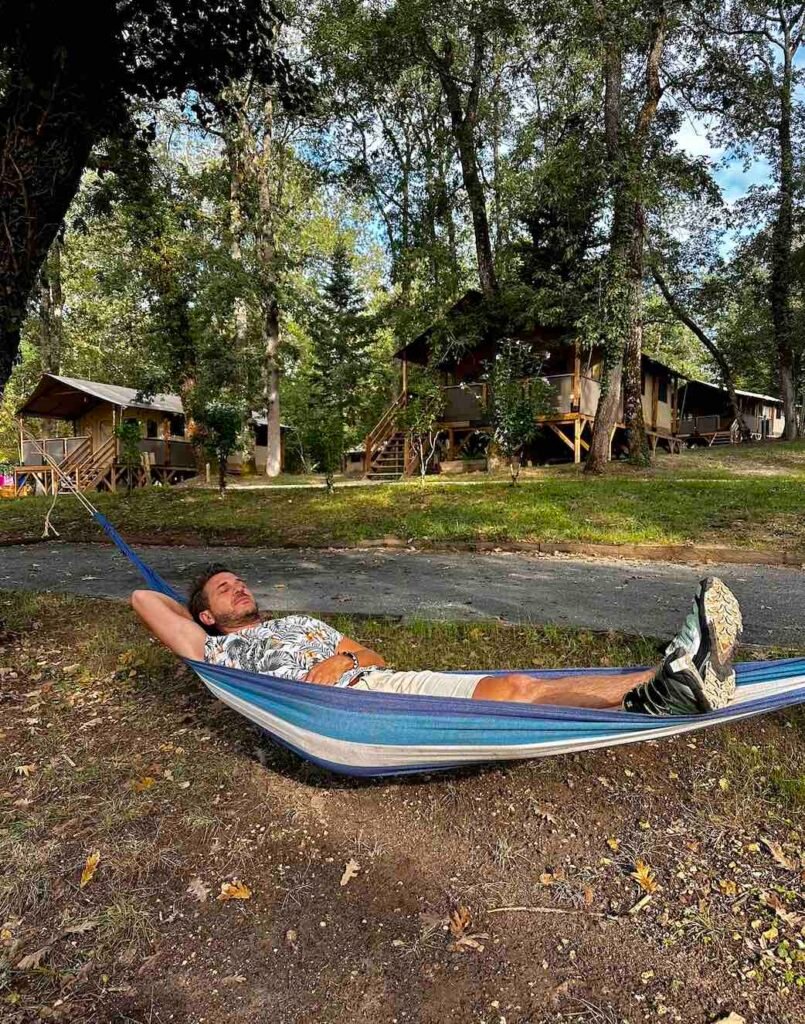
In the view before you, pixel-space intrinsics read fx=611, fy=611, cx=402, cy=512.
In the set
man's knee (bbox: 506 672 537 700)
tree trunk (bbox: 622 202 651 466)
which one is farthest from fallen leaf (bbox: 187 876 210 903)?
tree trunk (bbox: 622 202 651 466)

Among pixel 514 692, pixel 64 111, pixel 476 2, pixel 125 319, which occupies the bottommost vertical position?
pixel 514 692

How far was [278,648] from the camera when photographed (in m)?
2.20

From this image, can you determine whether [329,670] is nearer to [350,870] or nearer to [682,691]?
[350,870]

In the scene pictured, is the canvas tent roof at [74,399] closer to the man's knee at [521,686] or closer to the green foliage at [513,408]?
the green foliage at [513,408]

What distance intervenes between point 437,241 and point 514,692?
1283 centimetres

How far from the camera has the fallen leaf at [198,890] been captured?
1.68 metres

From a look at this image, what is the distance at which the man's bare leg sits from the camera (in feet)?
6.26

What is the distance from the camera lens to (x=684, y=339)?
3111 cm

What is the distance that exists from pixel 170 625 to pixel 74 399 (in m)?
20.4

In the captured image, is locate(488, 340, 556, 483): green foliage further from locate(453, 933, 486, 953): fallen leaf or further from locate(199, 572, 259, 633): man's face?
locate(453, 933, 486, 953): fallen leaf

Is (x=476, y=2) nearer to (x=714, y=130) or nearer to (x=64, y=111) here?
(x=714, y=130)


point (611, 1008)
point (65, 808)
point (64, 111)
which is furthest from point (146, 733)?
point (64, 111)

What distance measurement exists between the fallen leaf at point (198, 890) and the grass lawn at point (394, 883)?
0.01 meters

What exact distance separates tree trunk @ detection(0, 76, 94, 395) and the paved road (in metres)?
2.23
